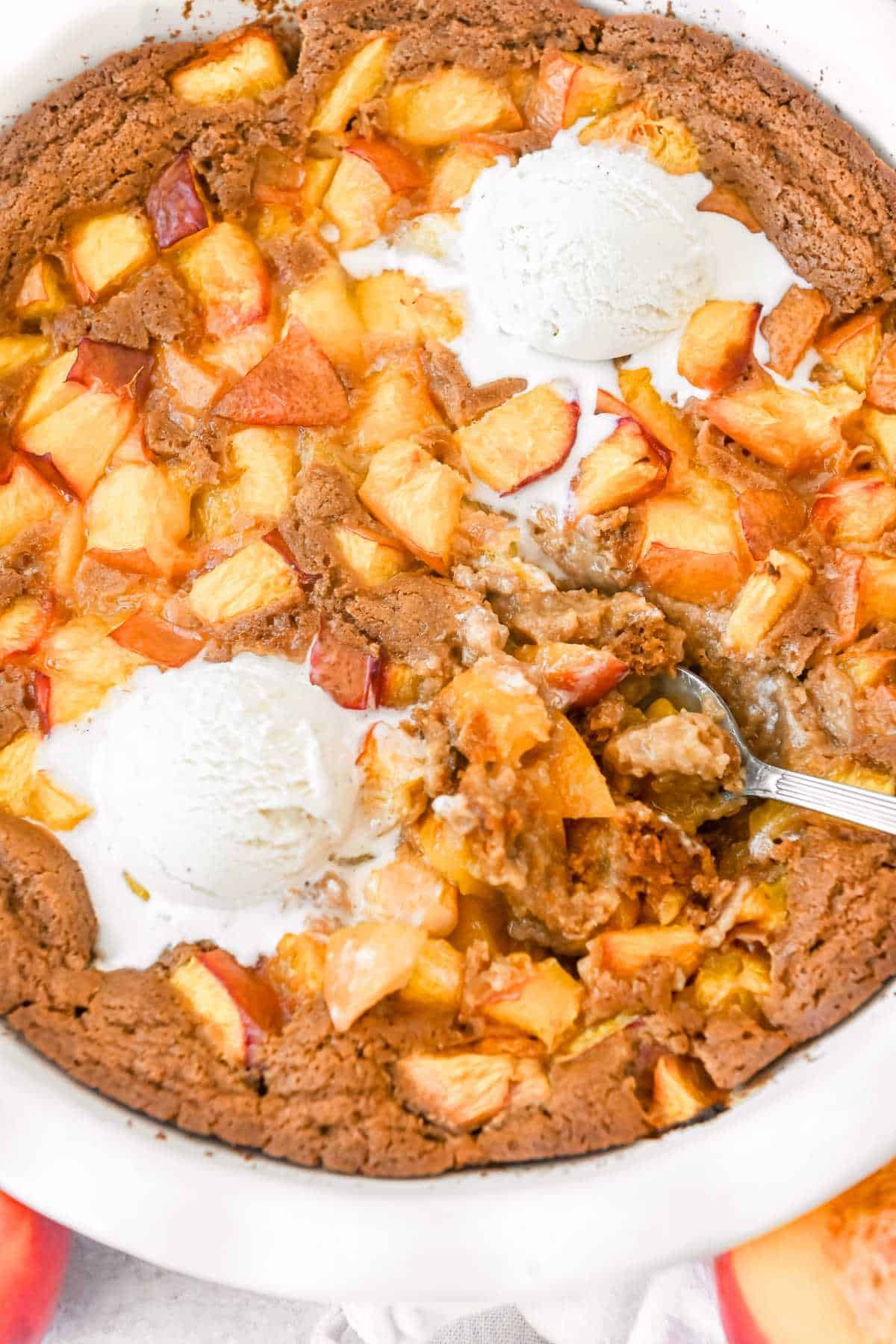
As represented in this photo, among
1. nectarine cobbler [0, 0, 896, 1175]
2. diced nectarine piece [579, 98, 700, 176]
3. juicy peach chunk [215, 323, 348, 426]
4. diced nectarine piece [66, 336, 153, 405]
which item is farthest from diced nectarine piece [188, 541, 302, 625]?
diced nectarine piece [579, 98, 700, 176]

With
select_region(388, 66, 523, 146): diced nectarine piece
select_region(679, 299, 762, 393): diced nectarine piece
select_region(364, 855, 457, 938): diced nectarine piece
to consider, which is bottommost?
select_region(364, 855, 457, 938): diced nectarine piece

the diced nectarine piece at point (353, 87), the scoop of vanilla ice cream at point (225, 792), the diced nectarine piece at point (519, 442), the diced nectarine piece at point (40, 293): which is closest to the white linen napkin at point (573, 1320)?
the scoop of vanilla ice cream at point (225, 792)

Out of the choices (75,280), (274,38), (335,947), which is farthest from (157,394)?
(335,947)

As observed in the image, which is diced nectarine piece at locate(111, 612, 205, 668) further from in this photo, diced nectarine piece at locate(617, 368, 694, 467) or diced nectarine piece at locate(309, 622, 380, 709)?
diced nectarine piece at locate(617, 368, 694, 467)

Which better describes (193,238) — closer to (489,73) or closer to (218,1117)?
(489,73)

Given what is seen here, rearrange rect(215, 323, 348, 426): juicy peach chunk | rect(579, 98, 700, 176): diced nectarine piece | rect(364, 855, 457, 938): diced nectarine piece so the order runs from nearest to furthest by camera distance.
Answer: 1. rect(364, 855, 457, 938): diced nectarine piece
2. rect(215, 323, 348, 426): juicy peach chunk
3. rect(579, 98, 700, 176): diced nectarine piece

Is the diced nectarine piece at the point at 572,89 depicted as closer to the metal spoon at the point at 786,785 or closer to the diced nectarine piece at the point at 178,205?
the diced nectarine piece at the point at 178,205
